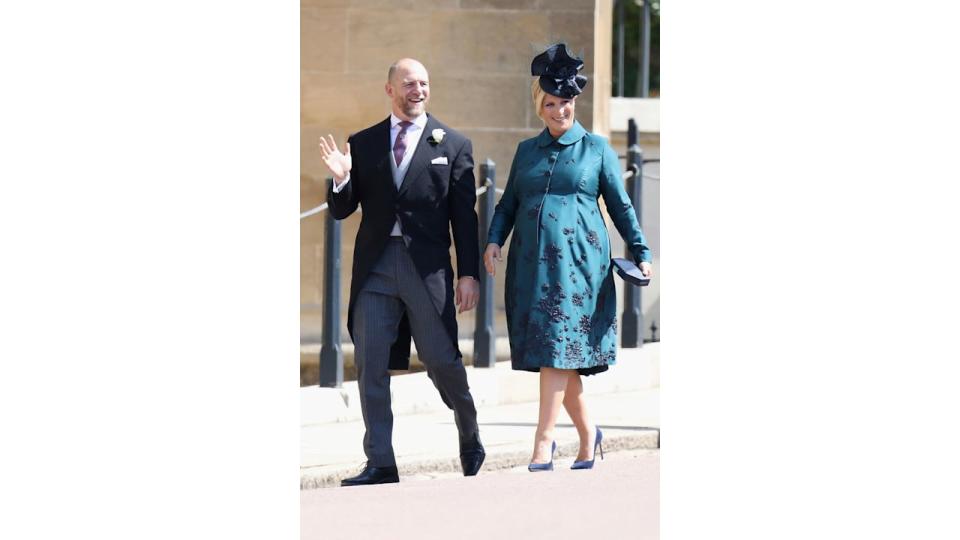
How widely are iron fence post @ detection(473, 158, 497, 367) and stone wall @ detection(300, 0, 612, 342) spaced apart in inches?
36.6

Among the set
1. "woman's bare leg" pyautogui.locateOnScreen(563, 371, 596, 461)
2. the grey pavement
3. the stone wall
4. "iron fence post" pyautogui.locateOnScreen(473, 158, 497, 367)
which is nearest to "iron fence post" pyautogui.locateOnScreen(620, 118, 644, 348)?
the grey pavement

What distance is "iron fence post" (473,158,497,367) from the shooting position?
13430mm

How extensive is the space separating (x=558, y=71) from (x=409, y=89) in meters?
0.62

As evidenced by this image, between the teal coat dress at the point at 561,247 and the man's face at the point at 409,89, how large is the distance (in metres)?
0.51

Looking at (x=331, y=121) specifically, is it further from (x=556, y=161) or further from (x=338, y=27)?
(x=556, y=161)

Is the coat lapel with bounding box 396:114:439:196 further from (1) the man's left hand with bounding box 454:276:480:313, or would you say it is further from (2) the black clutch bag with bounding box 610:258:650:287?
(2) the black clutch bag with bounding box 610:258:650:287

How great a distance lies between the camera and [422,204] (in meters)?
9.20

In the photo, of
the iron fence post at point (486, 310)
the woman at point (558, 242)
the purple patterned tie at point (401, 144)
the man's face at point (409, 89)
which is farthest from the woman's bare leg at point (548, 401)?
the iron fence post at point (486, 310)

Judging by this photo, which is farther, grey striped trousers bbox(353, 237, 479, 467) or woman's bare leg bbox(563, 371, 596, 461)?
woman's bare leg bbox(563, 371, 596, 461)

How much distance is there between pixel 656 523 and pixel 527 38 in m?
6.42

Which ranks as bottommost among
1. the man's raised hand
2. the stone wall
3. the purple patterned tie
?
the man's raised hand
